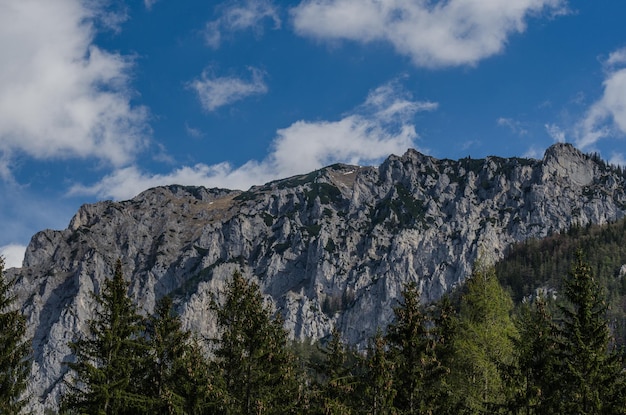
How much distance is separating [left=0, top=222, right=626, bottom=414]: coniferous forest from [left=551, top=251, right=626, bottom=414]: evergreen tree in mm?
53

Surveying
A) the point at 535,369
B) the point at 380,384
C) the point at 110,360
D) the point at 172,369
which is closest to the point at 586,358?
the point at 535,369

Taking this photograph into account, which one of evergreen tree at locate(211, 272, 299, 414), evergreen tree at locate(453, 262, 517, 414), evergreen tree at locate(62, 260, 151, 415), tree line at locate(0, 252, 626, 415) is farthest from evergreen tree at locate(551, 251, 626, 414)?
evergreen tree at locate(62, 260, 151, 415)

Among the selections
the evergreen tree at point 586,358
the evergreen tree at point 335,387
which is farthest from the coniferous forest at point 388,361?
the evergreen tree at point 335,387

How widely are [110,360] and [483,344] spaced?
2131 centimetres

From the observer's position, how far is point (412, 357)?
3409 centimetres

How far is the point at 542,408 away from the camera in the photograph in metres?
29.3

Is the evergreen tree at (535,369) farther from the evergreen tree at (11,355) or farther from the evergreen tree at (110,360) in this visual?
the evergreen tree at (11,355)

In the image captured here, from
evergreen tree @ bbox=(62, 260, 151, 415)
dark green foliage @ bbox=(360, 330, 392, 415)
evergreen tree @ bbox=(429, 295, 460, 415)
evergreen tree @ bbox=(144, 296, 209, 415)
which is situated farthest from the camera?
evergreen tree @ bbox=(429, 295, 460, 415)

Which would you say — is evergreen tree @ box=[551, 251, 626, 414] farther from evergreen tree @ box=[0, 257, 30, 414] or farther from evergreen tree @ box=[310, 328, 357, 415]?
evergreen tree @ box=[0, 257, 30, 414]

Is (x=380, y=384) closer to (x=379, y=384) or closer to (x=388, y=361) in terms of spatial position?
(x=379, y=384)

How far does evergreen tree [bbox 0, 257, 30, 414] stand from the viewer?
32.8 meters

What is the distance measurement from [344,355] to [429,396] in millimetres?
11691

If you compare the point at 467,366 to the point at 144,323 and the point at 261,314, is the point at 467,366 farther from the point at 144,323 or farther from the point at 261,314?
the point at 144,323

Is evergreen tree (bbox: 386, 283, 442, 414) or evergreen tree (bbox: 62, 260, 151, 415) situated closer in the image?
evergreen tree (bbox: 62, 260, 151, 415)
